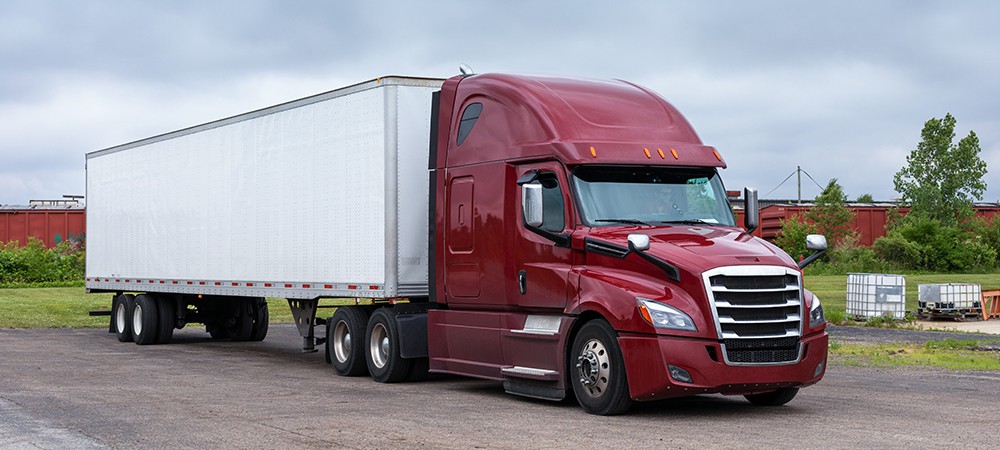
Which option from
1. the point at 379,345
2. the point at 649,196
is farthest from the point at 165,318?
the point at 649,196

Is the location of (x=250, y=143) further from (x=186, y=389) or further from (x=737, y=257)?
(x=737, y=257)

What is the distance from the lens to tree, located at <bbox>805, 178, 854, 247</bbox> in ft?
184

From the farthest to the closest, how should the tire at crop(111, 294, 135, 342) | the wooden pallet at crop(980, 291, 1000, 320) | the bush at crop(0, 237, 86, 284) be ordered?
the bush at crop(0, 237, 86, 284) → the wooden pallet at crop(980, 291, 1000, 320) → the tire at crop(111, 294, 135, 342)

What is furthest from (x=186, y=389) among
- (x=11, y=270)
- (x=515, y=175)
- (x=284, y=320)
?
(x=11, y=270)

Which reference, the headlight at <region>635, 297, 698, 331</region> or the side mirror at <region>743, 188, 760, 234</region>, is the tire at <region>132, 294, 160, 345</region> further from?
the headlight at <region>635, 297, 698, 331</region>

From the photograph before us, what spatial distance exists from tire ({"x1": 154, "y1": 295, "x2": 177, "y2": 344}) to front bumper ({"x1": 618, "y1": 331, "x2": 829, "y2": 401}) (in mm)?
13840

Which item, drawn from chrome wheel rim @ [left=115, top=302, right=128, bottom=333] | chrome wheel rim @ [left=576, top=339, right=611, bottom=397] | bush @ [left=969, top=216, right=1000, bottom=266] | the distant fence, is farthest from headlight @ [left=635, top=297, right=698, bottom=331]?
bush @ [left=969, top=216, right=1000, bottom=266]

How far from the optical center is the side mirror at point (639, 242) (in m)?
11.5

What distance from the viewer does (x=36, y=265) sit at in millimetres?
46781

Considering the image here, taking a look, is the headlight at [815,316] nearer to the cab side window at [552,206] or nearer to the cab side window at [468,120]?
the cab side window at [552,206]

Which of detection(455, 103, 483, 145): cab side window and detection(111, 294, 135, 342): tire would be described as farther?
detection(111, 294, 135, 342): tire

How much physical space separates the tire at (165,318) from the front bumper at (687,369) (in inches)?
545

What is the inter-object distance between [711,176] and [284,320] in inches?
805

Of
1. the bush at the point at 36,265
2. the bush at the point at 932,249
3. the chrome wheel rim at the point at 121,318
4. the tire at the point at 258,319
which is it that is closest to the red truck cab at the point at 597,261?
the tire at the point at 258,319
